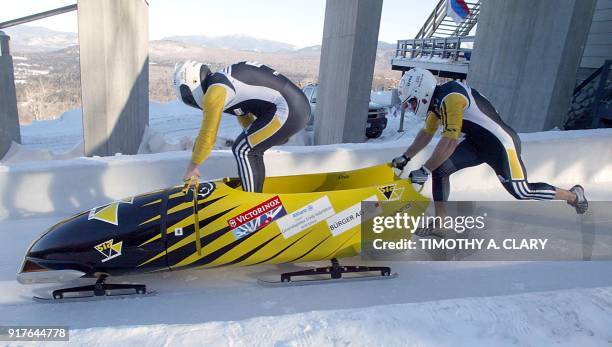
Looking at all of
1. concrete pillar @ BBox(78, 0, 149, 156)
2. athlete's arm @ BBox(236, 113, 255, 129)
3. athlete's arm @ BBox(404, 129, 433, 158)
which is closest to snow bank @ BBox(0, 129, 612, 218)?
athlete's arm @ BBox(236, 113, 255, 129)

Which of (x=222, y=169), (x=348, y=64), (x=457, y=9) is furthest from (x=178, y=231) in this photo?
(x=457, y=9)

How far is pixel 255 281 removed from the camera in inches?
82.0

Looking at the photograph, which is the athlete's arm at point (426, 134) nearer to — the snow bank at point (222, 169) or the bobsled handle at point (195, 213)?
the snow bank at point (222, 169)

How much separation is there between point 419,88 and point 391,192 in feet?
2.01

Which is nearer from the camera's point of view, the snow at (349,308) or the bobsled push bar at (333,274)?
the snow at (349,308)

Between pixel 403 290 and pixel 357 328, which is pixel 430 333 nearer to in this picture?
pixel 357 328

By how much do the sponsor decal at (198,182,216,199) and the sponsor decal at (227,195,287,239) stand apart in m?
0.18

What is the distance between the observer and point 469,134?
2.49 metres

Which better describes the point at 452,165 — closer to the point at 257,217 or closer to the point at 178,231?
the point at 257,217

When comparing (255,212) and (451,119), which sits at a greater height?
(451,119)

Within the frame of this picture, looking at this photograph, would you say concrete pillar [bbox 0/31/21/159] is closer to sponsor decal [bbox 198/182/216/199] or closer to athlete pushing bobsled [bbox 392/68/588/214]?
sponsor decal [bbox 198/182/216/199]

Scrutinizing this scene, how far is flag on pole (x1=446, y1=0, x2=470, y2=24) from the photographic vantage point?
44.1 feet

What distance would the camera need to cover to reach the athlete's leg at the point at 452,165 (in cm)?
252

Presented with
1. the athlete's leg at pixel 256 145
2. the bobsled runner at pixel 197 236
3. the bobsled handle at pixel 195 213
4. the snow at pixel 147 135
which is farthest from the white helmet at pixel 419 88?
the snow at pixel 147 135
